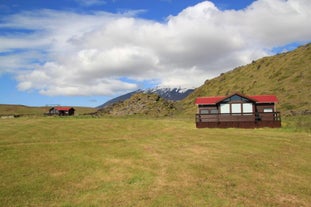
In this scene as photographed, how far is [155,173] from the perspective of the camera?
17172 mm

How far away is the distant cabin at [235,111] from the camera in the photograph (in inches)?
1698

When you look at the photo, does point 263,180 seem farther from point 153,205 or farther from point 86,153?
point 86,153

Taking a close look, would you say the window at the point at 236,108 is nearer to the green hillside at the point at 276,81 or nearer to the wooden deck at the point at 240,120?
the wooden deck at the point at 240,120

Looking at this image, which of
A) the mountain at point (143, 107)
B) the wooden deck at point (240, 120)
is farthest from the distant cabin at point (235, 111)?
the mountain at point (143, 107)

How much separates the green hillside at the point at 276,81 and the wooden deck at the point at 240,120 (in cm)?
1751

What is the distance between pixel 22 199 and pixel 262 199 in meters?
9.92

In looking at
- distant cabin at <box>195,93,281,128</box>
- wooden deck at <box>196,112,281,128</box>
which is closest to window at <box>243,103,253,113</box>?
distant cabin at <box>195,93,281,128</box>

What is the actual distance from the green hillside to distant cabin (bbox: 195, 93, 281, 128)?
47.9ft

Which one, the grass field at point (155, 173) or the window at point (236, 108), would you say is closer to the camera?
the grass field at point (155, 173)

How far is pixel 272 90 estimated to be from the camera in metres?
85.6

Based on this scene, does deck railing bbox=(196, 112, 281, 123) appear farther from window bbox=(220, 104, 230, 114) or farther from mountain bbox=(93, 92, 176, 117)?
mountain bbox=(93, 92, 176, 117)

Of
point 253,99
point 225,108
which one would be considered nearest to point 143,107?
point 225,108

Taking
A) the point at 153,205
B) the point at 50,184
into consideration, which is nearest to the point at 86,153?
the point at 50,184

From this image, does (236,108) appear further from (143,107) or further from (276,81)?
(276,81)
